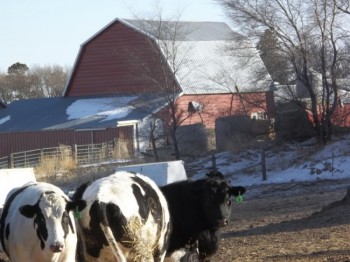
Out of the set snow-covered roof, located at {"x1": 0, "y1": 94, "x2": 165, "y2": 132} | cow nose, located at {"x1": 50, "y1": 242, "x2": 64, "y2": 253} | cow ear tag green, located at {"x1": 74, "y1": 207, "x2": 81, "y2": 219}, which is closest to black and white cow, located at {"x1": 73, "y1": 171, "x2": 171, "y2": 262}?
cow ear tag green, located at {"x1": 74, "y1": 207, "x2": 81, "y2": 219}

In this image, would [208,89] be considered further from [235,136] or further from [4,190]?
[4,190]

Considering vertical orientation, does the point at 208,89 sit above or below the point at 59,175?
above

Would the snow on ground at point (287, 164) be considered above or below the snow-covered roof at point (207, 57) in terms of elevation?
below

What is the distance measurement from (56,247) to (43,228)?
451 millimetres

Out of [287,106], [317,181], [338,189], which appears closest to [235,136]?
[287,106]

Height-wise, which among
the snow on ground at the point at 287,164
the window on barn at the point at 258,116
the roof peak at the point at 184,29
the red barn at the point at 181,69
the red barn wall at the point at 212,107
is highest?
the roof peak at the point at 184,29

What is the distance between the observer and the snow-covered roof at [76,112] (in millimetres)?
54688

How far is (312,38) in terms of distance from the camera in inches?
1800

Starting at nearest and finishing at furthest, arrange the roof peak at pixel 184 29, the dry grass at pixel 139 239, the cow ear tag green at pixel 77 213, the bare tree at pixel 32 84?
1. the cow ear tag green at pixel 77 213
2. the dry grass at pixel 139 239
3. the roof peak at pixel 184 29
4. the bare tree at pixel 32 84

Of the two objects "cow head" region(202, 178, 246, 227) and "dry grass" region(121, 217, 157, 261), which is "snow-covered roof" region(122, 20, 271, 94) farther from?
"dry grass" region(121, 217, 157, 261)

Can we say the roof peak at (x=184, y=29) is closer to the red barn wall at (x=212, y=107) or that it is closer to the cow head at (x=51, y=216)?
the red barn wall at (x=212, y=107)

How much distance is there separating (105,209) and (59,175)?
97.6ft

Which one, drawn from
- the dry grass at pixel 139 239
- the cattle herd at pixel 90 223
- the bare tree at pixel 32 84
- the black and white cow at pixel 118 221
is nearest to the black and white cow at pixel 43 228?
the cattle herd at pixel 90 223

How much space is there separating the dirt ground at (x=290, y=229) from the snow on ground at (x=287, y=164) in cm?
473
